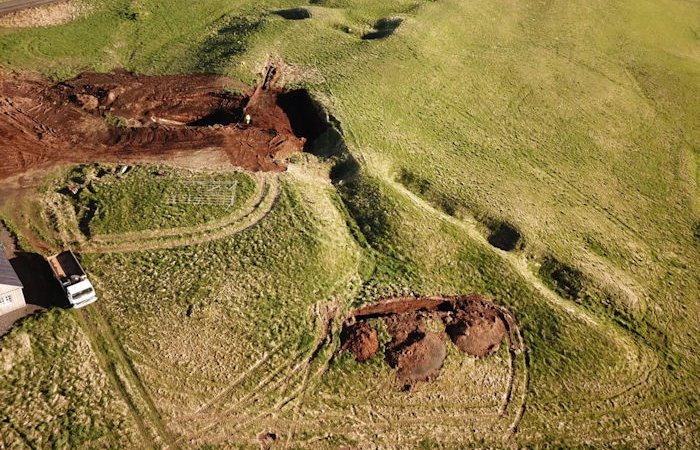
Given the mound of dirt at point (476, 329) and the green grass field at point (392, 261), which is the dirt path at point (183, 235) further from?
the mound of dirt at point (476, 329)

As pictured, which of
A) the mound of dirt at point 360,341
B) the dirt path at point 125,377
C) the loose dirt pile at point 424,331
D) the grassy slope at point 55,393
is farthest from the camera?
the mound of dirt at point 360,341

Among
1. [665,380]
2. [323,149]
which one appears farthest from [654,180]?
[323,149]

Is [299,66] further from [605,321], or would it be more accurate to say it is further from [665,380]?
[665,380]

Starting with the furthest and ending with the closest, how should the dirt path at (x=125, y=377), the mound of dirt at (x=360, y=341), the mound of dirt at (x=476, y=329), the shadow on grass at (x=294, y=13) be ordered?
the shadow on grass at (x=294, y=13) → the mound of dirt at (x=476, y=329) → the mound of dirt at (x=360, y=341) → the dirt path at (x=125, y=377)

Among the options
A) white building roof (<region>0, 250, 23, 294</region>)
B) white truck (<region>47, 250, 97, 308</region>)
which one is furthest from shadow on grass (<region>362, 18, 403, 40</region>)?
white building roof (<region>0, 250, 23, 294</region>)

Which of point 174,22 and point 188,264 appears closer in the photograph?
point 188,264

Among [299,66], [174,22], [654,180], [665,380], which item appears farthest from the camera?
[174,22]

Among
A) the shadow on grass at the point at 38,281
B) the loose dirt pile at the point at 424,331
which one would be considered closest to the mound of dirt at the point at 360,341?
the loose dirt pile at the point at 424,331
